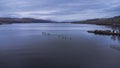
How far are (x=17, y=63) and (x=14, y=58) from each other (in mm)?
2363

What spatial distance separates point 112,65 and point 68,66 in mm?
4446

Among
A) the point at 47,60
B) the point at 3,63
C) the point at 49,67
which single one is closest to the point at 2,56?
the point at 3,63

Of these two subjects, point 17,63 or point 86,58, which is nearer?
point 17,63

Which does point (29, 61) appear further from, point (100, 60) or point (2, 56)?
point (100, 60)

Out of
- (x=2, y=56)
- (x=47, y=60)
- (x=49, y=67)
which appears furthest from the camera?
(x=2, y=56)

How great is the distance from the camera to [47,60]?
2048cm

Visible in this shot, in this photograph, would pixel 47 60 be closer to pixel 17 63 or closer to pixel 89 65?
pixel 17 63

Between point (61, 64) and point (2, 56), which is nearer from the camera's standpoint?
point (61, 64)

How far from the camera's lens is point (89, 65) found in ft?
60.5

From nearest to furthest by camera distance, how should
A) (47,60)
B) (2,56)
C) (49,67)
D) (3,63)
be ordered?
(49,67), (3,63), (47,60), (2,56)

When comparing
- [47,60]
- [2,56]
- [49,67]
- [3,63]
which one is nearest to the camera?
[49,67]

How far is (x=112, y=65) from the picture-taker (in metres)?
18.3

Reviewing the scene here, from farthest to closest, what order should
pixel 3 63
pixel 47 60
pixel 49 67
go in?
pixel 47 60, pixel 3 63, pixel 49 67

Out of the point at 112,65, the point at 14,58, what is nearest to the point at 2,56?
the point at 14,58
